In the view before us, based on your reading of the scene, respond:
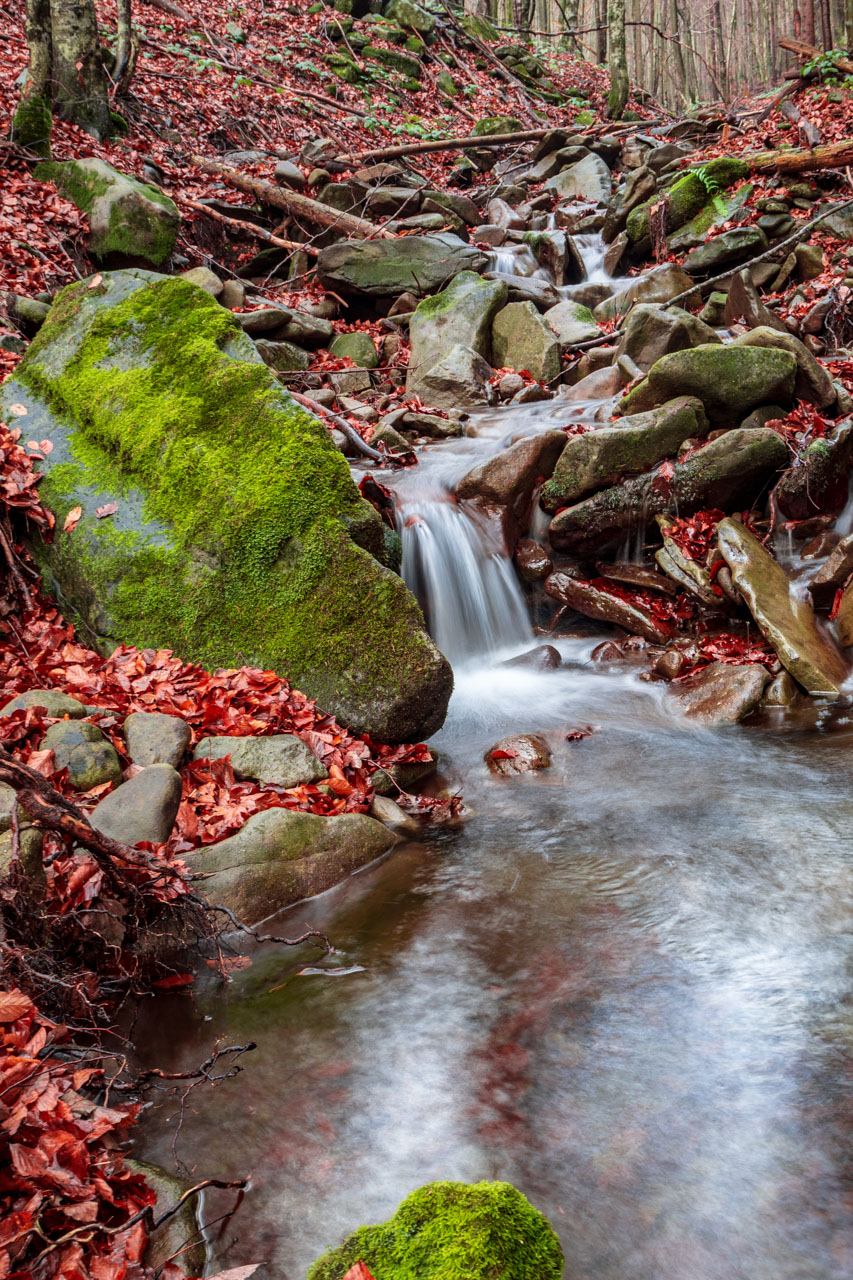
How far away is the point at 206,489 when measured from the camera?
5660 mm

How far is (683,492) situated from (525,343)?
5146 millimetres

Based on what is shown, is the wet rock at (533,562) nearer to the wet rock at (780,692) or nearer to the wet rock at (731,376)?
the wet rock at (731,376)

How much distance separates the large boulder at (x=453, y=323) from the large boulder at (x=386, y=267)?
100 cm

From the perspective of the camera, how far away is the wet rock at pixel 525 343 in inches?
463

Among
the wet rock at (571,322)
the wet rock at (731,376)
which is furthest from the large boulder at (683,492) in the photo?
the wet rock at (571,322)

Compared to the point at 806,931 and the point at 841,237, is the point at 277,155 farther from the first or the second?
the point at 806,931

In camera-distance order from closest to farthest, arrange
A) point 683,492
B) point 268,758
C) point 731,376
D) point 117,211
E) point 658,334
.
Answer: point 268,758 → point 683,492 → point 731,376 → point 658,334 → point 117,211

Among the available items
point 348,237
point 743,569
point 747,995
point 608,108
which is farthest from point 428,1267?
point 608,108

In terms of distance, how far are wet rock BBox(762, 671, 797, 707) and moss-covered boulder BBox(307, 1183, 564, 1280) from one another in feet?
17.1

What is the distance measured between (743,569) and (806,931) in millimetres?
4041

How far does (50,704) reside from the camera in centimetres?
449

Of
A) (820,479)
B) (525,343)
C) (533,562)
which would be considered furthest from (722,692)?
(525,343)

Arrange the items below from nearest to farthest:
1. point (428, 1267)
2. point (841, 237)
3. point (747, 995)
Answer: point (428, 1267) < point (747, 995) < point (841, 237)

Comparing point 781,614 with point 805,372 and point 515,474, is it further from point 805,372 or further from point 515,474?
point 805,372
